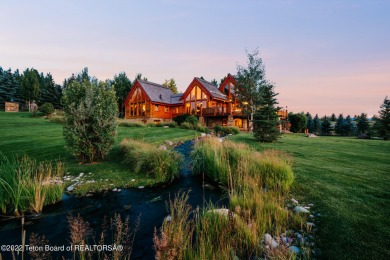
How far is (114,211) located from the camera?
16.0ft

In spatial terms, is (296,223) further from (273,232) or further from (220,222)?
(220,222)

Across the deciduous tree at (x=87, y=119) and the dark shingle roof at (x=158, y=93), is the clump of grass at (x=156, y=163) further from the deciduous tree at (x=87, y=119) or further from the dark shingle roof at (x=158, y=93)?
the dark shingle roof at (x=158, y=93)

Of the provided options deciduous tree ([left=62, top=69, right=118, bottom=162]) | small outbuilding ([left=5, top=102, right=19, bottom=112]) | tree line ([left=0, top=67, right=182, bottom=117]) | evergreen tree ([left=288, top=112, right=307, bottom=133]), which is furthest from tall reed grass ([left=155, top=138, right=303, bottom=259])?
small outbuilding ([left=5, top=102, right=19, bottom=112])

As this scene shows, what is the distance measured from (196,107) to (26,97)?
4307 centimetres

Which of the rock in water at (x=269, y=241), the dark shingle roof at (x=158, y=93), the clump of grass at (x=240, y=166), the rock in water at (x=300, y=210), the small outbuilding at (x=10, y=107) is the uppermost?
the dark shingle roof at (x=158, y=93)

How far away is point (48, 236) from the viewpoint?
149 inches

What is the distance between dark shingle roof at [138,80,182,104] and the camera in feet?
106

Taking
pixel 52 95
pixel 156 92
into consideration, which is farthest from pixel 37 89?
pixel 156 92

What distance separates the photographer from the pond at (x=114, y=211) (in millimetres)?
3691

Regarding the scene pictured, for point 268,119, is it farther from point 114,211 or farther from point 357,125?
→ point 357,125

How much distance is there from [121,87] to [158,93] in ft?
41.3

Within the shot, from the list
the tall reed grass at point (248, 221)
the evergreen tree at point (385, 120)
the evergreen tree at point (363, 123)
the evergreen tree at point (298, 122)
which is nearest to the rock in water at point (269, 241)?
the tall reed grass at point (248, 221)

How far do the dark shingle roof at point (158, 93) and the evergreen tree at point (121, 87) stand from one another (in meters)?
10.9

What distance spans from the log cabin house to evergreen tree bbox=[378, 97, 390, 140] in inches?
440
